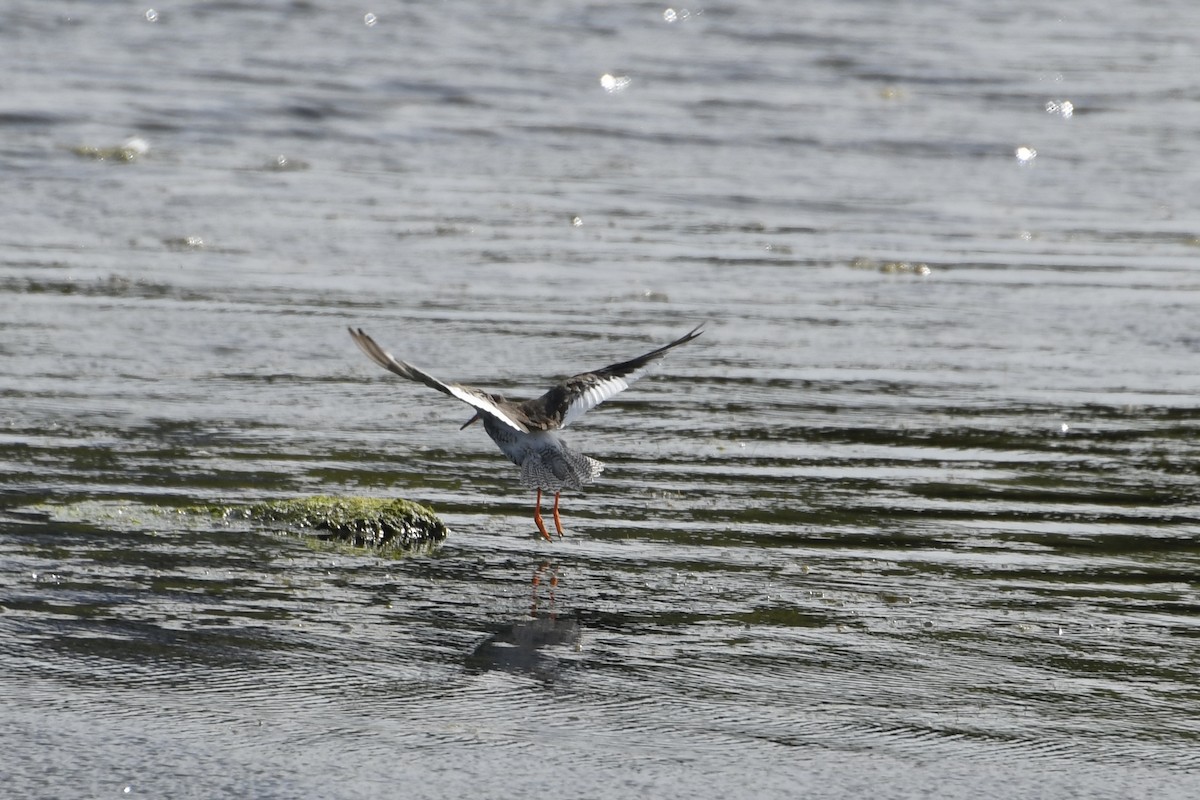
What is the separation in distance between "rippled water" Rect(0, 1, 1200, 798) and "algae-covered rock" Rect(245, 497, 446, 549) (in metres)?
0.14

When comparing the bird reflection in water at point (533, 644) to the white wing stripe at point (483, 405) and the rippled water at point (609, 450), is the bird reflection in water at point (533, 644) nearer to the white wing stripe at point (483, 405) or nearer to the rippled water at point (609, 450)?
the rippled water at point (609, 450)

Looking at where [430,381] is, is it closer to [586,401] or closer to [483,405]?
[483,405]

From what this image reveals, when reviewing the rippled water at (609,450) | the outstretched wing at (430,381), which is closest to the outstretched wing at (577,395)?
the outstretched wing at (430,381)

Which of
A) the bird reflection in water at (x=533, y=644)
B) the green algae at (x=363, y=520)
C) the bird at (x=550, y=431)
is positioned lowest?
the bird reflection in water at (x=533, y=644)

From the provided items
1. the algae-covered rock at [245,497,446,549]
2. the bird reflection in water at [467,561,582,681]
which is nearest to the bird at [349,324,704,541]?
the algae-covered rock at [245,497,446,549]

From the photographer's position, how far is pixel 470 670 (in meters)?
4.54

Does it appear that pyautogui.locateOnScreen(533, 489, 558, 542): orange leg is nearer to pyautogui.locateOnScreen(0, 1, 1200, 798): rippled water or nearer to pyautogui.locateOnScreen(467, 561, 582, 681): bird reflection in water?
pyautogui.locateOnScreen(0, 1, 1200, 798): rippled water

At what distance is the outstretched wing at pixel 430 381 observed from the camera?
4.98m

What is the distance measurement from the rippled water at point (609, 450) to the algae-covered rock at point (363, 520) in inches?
5.6

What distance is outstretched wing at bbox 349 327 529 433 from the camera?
196 inches

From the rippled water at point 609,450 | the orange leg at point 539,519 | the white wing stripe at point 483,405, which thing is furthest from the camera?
the orange leg at point 539,519

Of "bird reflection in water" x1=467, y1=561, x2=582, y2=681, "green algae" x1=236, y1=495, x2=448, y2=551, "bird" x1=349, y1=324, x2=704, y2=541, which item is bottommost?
"bird reflection in water" x1=467, y1=561, x2=582, y2=681

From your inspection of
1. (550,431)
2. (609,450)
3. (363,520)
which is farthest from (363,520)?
(609,450)

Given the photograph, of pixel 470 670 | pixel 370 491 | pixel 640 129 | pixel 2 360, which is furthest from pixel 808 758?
pixel 640 129
